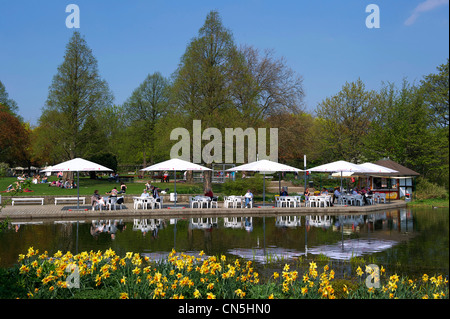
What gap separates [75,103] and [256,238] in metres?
35.8

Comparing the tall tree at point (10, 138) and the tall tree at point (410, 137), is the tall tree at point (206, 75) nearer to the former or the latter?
the tall tree at point (410, 137)

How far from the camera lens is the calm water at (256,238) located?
35.9 feet

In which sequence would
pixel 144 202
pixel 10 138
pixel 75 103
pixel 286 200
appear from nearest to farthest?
1. pixel 144 202
2. pixel 286 200
3. pixel 75 103
4. pixel 10 138

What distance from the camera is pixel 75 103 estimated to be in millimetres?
44562

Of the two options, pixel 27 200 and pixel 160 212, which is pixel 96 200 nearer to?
pixel 160 212

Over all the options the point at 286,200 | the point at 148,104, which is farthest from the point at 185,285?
the point at 148,104

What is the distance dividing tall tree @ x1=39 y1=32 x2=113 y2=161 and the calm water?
27551mm

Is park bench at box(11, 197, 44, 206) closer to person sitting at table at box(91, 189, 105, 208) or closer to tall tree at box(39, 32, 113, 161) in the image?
person sitting at table at box(91, 189, 105, 208)

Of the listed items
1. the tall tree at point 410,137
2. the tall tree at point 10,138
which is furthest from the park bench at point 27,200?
the tall tree at point 10,138

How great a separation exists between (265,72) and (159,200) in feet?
66.7

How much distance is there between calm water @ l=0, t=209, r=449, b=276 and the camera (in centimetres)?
1095

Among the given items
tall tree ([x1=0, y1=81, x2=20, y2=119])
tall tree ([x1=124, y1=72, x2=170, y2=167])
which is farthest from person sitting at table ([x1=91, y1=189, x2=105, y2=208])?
tall tree ([x1=0, y1=81, x2=20, y2=119])

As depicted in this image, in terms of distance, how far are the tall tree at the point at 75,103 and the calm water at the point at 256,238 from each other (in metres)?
27.6
